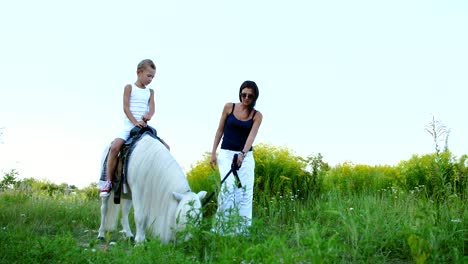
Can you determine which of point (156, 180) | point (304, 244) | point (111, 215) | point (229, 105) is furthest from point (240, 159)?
point (304, 244)

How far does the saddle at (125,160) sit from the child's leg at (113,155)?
0.07m

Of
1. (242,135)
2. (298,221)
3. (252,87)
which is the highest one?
(252,87)

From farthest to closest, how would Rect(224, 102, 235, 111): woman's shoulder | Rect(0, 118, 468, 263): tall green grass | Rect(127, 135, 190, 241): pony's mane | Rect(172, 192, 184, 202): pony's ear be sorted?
Rect(224, 102, 235, 111): woman's shoulder < Rect(127, 135, 190, 241): pony's mane < Rect(172, 192, 184, 202): pony's ear < Rect(0, 118, 468, 263): tall green grass

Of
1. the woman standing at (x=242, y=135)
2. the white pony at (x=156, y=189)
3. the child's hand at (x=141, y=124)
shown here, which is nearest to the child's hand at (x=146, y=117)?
the child's hand at (x=141, y=124)

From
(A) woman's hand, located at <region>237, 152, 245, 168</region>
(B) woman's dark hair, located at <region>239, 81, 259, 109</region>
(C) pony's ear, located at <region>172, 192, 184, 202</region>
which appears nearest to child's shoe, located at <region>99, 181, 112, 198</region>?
(C) pony's ear, located at <region>172, 192, 184, 202</region>

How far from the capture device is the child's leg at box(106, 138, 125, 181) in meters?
6.69

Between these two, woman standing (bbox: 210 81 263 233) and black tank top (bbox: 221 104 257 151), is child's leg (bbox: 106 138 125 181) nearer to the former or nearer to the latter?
woman standing (bbox: 210 81 263 233)

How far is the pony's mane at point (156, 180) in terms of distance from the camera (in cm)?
592

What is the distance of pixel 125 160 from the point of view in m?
6.57

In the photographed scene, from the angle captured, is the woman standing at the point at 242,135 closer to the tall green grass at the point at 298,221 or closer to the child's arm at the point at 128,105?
the tall green grass at the point at 298,221

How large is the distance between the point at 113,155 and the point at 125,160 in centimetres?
23

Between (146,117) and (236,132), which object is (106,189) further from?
(236,132)

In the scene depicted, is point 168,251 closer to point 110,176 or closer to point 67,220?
point 110,176

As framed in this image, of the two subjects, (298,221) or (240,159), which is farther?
(298,221)
